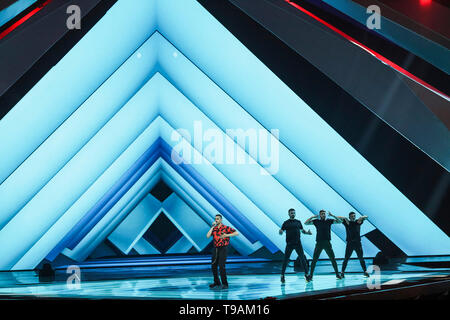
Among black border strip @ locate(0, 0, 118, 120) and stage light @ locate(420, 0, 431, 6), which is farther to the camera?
stage light @ locate(420, 0, 431, 6)

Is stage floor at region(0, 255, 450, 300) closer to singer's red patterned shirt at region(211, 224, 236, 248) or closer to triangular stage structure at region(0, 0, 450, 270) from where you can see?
singer's red patterned shirt at region(211, 224, 236, 248)

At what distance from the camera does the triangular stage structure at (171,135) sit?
9.61 m

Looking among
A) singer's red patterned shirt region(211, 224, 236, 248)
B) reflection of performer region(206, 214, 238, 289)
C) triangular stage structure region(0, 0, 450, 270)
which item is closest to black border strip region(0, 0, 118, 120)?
triangular stage structure region(0, 0, 450, 270)

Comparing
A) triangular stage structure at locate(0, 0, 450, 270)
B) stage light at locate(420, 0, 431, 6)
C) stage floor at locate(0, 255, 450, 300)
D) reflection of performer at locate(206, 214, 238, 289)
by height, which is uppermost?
stage light at locate(420, 0, 431, 6)

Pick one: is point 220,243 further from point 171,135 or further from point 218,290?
point 171,135

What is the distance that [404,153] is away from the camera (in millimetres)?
8180

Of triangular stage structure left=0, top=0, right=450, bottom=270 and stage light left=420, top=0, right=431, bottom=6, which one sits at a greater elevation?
stage light left=420, top=0, right=431, bottom=6

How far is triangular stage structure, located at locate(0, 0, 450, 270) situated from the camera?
9.61 metres

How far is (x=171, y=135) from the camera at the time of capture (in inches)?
858

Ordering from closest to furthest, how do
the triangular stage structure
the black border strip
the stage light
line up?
1. the black border strip
2. the triangular stage structure
3. the stage light

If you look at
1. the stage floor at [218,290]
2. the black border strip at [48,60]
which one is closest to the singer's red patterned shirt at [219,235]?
the stage floor at [218,290]

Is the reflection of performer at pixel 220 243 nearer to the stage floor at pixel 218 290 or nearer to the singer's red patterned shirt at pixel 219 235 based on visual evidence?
the singer's red patterned shirt at pixel 219 235

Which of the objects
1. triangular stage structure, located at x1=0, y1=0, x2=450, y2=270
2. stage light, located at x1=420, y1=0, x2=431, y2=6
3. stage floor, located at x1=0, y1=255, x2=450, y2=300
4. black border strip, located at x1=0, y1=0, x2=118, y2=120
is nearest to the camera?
stage floor, located at x1=0, y1=255, x2=450, y2=300
